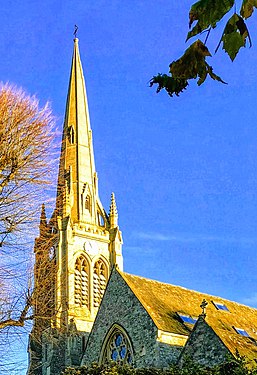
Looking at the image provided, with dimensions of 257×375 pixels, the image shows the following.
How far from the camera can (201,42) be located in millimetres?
Answer: 4773

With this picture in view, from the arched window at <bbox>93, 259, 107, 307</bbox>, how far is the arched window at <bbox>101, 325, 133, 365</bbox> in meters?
21.0

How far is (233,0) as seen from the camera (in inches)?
178

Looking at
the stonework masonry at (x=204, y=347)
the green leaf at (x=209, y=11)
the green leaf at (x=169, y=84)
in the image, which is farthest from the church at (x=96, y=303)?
the green leaf at (x=209, y=11)

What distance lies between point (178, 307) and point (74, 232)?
879 inches

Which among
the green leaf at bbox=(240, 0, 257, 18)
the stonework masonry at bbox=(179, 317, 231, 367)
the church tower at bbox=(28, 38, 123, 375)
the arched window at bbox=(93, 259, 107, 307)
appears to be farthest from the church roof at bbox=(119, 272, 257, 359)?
the arched window at bbox=(93, 259, 107, 307)

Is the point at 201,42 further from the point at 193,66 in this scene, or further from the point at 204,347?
the point at 204,347

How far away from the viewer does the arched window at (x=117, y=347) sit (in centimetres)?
2559

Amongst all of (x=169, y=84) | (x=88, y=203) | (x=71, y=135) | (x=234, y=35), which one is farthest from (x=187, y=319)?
(x=71, y=135)

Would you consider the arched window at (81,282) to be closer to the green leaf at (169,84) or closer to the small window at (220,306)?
the small window at (220,306)

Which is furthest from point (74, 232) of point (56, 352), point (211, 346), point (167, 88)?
point (167, 88)

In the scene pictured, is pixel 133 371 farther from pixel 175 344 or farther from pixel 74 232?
pixel 74 232

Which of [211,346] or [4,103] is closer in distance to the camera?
[4,103]

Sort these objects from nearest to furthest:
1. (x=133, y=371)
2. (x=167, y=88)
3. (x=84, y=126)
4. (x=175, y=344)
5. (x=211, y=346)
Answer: (x=167, y=88)
(x=133, y=371)
(x=211, y=346)
(x=175, y=344)
(x=84, y=126)

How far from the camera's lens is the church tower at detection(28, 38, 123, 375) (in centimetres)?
4259
